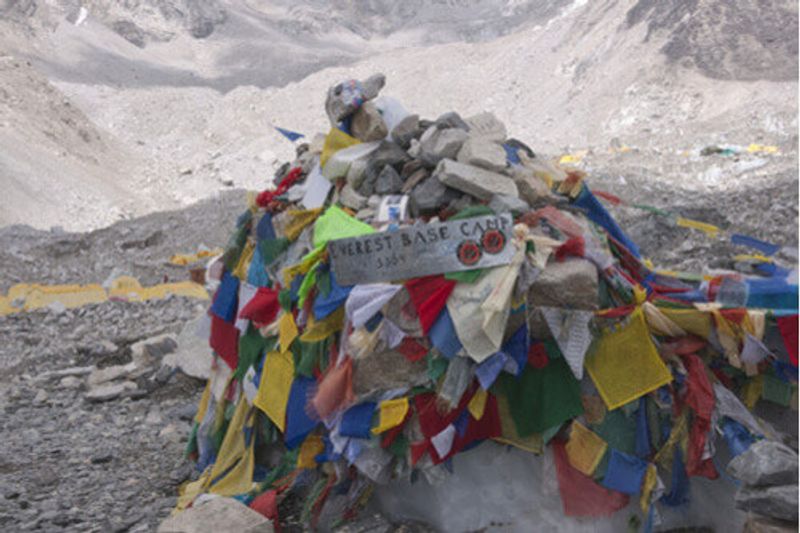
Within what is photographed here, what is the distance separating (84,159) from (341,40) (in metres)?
32.9

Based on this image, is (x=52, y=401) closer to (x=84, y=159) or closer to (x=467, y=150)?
(x=467, y=150)

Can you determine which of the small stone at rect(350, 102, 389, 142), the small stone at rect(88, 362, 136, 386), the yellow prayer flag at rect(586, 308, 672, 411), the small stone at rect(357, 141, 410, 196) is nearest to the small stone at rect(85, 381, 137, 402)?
the small stone at rect(88, 362, 136, 386)

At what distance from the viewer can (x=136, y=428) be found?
21.0ft

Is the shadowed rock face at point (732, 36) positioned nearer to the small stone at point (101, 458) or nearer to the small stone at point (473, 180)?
→ the small stone at point (473, 180)

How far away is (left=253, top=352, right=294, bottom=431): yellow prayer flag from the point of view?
4484 mm

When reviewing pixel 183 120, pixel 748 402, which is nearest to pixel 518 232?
pixel 748 402

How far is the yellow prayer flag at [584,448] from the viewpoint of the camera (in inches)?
148

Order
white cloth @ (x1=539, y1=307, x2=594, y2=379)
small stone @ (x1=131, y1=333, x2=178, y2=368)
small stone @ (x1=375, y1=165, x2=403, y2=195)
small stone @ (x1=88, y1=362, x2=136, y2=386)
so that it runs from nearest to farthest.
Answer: white cloth @ (x1=539, y1=307, x2=594, y2=379) < small stone @ (x1=375, y1=165, x2=403, y2=195) < small stone @ (x1=88, y1=362, x2=136, y2=386) < small stone @ (x1=131, y1=333, x2=178, y2=368)

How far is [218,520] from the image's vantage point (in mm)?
3426

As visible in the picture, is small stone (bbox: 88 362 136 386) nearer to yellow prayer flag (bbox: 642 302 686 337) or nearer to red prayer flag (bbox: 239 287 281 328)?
red prayer flag (bbox: 239 287 281 328)

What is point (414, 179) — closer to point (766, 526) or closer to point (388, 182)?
point (388, 182)

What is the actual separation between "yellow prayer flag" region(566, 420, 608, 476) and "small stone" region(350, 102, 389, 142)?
6.33 feet

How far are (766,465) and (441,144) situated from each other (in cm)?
210

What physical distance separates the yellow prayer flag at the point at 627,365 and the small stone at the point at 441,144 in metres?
1.21
